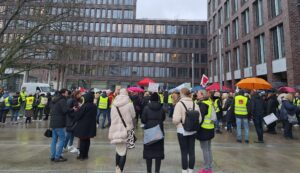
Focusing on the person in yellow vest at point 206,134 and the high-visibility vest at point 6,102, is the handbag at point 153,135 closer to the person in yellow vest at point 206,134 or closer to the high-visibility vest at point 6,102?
the person in yellow vest at point 206,134

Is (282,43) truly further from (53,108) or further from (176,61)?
(176,61)

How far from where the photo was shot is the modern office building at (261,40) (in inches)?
778

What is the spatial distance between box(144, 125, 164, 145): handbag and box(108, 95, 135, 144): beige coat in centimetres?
48

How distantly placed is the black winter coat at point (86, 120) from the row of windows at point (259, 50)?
2161 centimetres

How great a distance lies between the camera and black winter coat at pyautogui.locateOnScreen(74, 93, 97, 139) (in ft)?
19.7

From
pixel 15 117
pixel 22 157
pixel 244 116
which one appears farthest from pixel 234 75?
pixel 22 157

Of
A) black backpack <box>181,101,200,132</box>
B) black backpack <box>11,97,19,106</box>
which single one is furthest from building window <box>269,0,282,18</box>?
black backpack <box>11,97,19,106</box>


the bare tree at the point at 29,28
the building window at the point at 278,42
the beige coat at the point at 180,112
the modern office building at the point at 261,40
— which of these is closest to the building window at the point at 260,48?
the modern office building at the point at 261,40

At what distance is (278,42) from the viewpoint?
72.9ft

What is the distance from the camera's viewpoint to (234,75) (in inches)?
1283

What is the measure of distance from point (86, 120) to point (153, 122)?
2317 mm

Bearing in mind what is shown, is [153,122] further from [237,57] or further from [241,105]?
[237,57]

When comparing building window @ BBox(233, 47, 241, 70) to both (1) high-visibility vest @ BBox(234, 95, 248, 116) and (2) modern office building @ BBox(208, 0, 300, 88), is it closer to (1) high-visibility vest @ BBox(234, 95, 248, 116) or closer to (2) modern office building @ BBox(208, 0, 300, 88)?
(2) modern office building @ BBox(208, 0, 300, 88)

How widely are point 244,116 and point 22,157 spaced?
Answer: 812cm
